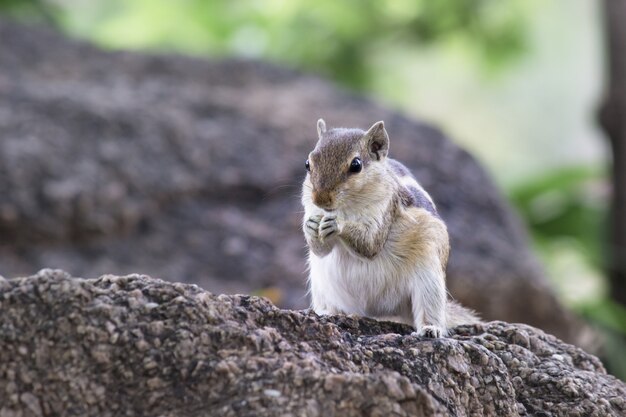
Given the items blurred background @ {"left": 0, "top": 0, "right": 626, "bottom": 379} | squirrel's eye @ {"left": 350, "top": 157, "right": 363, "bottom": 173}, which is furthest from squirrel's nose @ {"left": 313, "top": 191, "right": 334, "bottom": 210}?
blurred background @ {"left": 0, "top": 0, "right": 626, "bottom": 379}

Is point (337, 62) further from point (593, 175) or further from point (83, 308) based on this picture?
point (83, 308)

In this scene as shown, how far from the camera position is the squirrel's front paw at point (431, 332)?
11.3 feet

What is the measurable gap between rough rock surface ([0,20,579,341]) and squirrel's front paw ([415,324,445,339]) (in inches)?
118

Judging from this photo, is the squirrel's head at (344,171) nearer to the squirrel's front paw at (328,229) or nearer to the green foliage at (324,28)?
the squirrel's front paw at (328,229)

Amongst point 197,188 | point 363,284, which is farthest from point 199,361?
point 197,188

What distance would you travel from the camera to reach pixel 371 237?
142 inches

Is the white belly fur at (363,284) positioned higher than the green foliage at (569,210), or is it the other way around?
the green foliage at (569,210)

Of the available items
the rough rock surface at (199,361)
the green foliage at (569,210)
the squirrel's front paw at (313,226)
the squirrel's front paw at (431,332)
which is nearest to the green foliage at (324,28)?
the green foliage at (569,210)

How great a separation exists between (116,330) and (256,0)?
9.14 metres

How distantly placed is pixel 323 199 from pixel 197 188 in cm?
425

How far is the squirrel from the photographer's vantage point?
11.8 ft

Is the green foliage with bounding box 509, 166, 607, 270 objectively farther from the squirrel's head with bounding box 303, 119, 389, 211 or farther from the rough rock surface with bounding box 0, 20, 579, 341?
the squirrel's head with bounding box 303, 119, 389, 211

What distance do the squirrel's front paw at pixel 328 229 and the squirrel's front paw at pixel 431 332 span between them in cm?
44

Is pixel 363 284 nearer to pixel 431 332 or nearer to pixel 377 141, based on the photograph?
pixel 431 332
